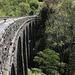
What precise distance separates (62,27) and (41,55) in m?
7.16

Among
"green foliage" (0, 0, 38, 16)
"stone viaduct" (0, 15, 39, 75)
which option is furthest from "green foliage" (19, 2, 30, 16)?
"stone viaduct" (0, 15, 39, 75)

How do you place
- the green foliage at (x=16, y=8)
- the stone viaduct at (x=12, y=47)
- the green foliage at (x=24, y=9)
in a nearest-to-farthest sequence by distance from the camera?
the stone viaduct at (x=12, y=47) < the green foliage at (x=16, y=8) < the green foliage at (x=24, y=9)

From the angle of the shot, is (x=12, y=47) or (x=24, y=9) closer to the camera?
(x=12, y=47)

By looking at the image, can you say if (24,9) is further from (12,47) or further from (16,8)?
(12,47)

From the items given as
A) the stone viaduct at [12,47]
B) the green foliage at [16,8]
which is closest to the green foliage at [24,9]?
the green foliage at [16,8]

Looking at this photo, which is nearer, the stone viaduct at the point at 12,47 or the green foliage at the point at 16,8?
the stone viaduct at the point at 12,47

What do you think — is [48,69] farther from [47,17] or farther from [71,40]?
[47,17]

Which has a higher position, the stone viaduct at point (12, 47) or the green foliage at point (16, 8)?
the green foliage at point (16, 8)

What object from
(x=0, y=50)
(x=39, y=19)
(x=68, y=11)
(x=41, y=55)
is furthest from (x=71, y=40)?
(x=0, y=50)

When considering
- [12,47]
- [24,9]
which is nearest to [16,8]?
[24,9]

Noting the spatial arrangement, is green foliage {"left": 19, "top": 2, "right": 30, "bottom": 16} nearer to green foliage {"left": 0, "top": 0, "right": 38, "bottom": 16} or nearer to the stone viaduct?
green foliage {"left": 0, "top": 0, "right": 38, "bottom": 16}

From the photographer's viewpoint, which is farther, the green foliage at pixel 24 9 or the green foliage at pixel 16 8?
the green foliage at pixel 24 9

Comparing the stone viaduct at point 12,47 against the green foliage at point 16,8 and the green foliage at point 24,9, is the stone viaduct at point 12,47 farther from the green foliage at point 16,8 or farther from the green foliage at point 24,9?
the green foliage at point 24,9

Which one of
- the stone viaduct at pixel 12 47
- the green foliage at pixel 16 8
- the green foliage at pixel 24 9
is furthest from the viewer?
the green foliage at pixel 24 9
